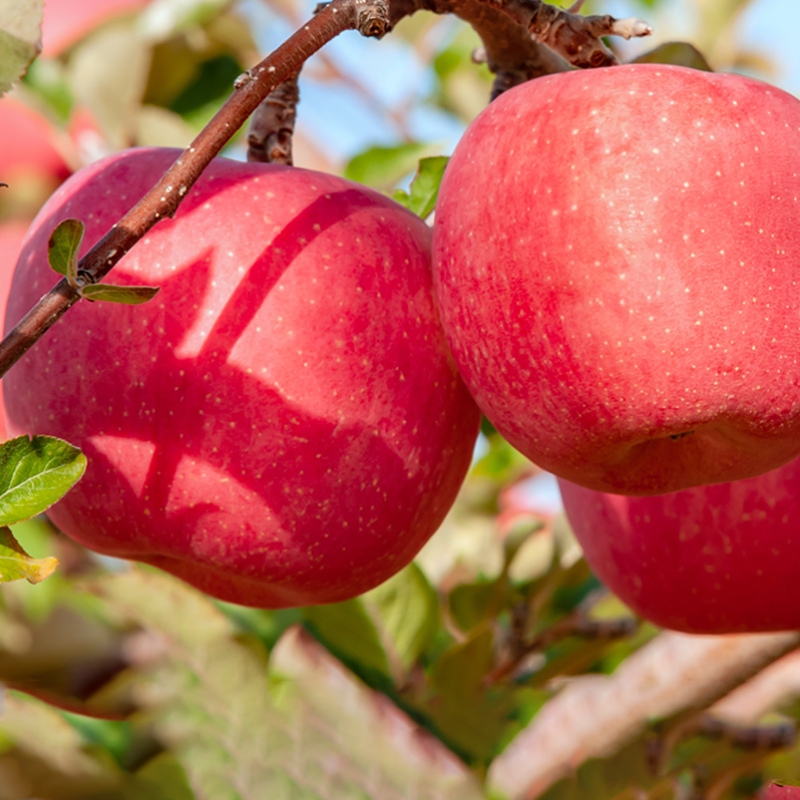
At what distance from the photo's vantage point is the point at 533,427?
66 cm

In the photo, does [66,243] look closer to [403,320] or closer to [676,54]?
[403,320]

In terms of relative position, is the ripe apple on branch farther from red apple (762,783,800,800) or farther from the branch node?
red apple (762,783,800,800)

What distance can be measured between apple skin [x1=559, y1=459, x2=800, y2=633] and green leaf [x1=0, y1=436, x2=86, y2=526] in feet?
1.67

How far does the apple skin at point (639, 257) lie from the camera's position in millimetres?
593

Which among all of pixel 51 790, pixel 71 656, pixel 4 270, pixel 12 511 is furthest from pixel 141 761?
pixel 4 270

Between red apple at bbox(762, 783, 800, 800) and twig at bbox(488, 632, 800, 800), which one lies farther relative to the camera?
twig at bbox(488, 632, 800, 800)

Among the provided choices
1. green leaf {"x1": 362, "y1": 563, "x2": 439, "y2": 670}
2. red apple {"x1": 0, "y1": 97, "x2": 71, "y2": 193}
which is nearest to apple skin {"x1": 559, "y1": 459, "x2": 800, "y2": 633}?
green leaf {"x1": 362, "y1": 563, "x2": 439, "y2": 670}

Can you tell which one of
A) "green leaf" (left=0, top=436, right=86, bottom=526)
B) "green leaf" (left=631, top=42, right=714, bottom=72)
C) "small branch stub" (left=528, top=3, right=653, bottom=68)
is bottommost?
"green leaf" (left=0, top=436, right=86, bottom=526)

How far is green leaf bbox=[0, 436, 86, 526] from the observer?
20.2 inches

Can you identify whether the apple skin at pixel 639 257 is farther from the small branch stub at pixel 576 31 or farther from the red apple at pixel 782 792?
the red apple at pixel 782 792

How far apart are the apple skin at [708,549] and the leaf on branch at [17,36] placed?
0.56 metres

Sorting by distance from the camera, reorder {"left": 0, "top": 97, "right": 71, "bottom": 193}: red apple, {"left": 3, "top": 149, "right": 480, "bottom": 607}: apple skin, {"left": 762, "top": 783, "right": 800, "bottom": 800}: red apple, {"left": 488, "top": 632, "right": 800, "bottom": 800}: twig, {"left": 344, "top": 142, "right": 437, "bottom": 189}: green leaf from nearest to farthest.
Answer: {"left": 762, "top": 783, "right": 800, "bottom": 800}: red apple
{"left": 3, "top": 149, "right": 480, "bottom": 607}: apple skin
{"left": 488, "top": 632, "right": 800, "bottom": 800}: twig
{"left": 344, "top": 142, "right": 437, "bottom": 189}: green leaf
{"left": 0, "top": 97, "right": 71, "bottom": 193}: red apple

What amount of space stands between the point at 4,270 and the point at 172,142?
12.3 inches

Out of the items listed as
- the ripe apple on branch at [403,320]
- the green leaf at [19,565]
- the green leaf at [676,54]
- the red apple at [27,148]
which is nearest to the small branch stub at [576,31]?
the ripe apple on branch at [403,320]
